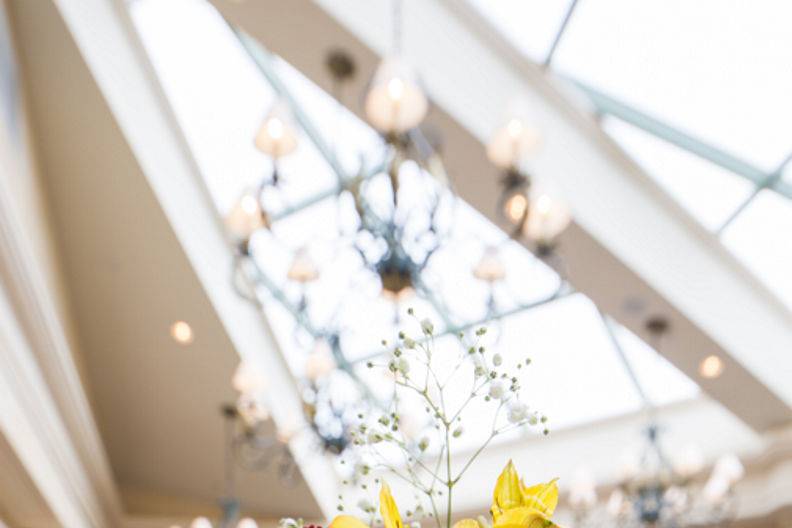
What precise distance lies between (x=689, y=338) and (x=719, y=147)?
1.07 metres

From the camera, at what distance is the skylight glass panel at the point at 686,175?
15.0ft

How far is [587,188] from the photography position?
448 centimetres

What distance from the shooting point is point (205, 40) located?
531 cm

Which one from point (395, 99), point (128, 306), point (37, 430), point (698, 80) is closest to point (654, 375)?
point (698, 80)

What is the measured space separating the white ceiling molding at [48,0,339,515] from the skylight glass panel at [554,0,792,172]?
2.34m

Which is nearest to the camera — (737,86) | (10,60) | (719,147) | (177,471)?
(737,86)

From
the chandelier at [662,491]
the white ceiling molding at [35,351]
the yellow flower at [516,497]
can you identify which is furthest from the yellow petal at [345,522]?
the chandelier at [662,491]

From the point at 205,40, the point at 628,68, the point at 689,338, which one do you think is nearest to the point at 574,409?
the point at 689,338

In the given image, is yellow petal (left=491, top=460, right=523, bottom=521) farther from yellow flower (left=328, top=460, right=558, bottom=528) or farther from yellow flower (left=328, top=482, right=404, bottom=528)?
yellow flower (left=328, top=482, right=404, bottom=528)

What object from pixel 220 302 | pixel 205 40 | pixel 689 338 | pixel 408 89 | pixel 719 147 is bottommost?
pixel 408 89

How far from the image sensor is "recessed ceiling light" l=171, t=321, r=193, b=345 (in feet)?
20.9

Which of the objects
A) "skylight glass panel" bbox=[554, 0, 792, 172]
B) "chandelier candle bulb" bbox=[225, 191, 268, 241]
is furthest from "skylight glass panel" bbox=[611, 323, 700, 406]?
"chandelier candle bulb" bbox=[225, 191, 268, 241]

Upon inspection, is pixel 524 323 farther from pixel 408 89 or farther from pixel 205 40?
pixel 408 89

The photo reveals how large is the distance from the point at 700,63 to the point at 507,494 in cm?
371
